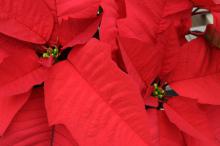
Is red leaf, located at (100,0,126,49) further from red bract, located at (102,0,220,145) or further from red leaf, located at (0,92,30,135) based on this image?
red leaf, located at (0,92,30,135)

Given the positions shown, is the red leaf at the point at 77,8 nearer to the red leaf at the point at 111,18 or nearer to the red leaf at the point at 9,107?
the red leaf at the point at 111,18

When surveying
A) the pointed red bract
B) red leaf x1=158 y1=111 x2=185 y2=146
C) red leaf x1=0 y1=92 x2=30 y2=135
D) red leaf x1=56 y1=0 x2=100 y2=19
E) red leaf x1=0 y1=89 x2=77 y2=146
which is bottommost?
red leaf x1=158 y1=111 x2=185 y2=146

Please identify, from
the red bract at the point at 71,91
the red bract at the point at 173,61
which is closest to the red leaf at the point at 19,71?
the red bract at the point at 71,91

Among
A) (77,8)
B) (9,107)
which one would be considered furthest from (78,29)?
(9,107)

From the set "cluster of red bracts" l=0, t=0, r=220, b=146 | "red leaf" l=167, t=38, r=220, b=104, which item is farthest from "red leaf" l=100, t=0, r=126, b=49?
"red leaf" l=167, t=38, r=220, b=104

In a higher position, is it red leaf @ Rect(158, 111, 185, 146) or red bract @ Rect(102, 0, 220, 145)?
red bract @ Rect(102, 0, 220, 145)

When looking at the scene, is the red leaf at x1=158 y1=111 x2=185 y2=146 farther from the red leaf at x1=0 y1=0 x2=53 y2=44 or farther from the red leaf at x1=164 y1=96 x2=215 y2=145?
the red leaf at x1=0 y1=0 x2=53 y2=44
